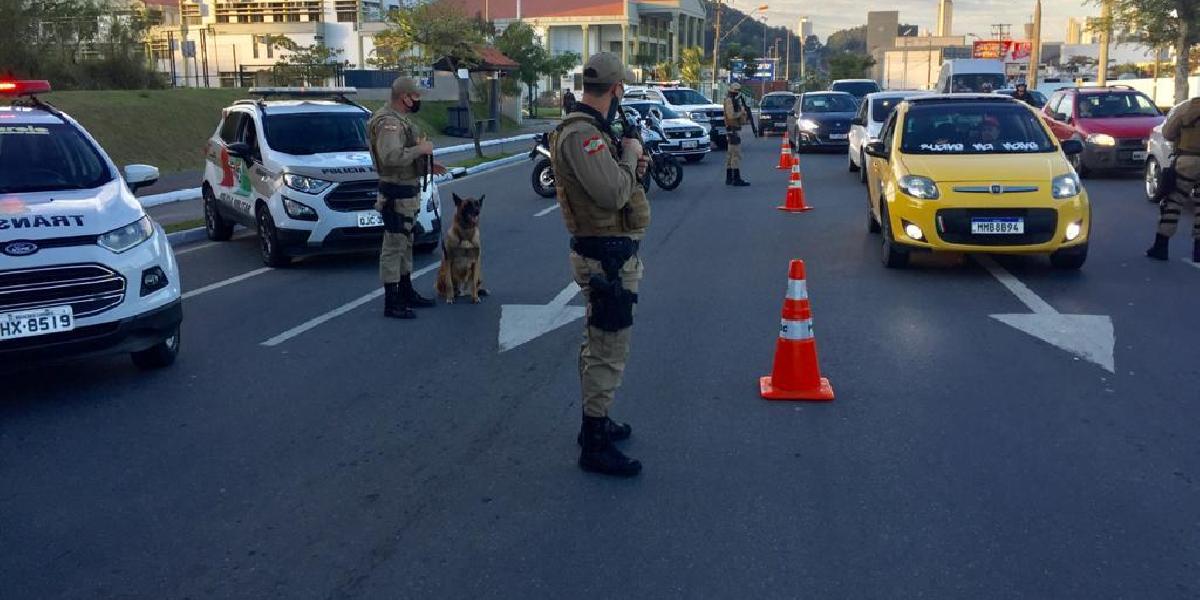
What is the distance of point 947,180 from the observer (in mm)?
10422

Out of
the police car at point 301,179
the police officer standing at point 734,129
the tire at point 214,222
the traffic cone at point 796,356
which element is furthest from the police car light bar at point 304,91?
the traffic cone at point 796,356

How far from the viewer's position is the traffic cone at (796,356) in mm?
6391

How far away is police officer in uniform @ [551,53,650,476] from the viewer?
4746mm

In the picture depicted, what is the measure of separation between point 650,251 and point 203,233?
597 centimetres

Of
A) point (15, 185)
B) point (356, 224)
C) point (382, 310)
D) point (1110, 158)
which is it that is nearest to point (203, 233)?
point (356, 224)

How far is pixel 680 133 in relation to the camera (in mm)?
24984

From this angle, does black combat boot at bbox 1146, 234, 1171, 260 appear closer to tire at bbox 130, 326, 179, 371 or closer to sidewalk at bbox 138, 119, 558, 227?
tire at bbox 130, 326, 179, 371

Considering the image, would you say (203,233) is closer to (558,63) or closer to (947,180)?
(947,180)

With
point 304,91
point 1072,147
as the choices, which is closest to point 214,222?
point 304,91

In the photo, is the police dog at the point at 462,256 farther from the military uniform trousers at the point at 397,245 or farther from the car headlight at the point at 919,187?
the car headlight at the point at 919,187

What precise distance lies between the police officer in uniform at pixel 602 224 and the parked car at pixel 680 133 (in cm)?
1941

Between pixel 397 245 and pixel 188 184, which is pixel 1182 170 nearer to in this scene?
pixel 397 245

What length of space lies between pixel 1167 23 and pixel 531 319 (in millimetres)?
38482

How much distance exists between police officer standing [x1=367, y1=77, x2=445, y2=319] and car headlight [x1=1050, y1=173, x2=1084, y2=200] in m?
5.73
